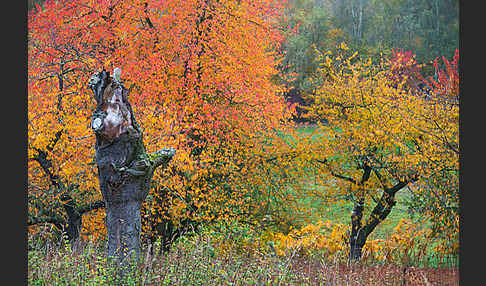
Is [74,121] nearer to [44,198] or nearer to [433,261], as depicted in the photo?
[44,198]

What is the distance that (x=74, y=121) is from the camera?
24.9 feet

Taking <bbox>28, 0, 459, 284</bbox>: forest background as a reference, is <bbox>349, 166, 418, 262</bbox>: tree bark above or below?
below

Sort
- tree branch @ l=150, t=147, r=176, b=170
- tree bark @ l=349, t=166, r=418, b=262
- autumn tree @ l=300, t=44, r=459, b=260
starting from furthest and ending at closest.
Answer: tree bark @ l=349, t=166, r=418, b=262 → autumn tree @ l=300, t=44, r=459, b=260 → tree branch @ l=150, t=147, r=176, b=170

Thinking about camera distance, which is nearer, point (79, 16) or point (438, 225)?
point (438, 225)

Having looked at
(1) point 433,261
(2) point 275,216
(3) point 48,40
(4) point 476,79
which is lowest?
(2) point 275,216

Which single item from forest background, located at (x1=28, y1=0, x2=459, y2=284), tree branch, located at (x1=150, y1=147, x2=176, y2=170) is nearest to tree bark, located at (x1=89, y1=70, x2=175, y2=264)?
tree branch, located at (x1=150, y1=147, x2=176, y2=170)

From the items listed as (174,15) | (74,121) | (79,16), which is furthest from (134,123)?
(79,16)

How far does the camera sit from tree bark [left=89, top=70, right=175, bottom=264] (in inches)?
197

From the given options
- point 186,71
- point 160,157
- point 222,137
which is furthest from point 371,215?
point 160,157

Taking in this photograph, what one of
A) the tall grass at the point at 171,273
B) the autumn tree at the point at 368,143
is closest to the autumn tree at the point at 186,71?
the autumn tree at the point at 368,143

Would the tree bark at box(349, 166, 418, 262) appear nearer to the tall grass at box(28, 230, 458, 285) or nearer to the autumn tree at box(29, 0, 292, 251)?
the autumn tree at box(29, 0, 292, 251)

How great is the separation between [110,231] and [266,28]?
30.3ft

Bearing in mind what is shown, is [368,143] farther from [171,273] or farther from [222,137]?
[171,273]

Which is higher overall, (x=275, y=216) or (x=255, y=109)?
(x=255, y=109)
